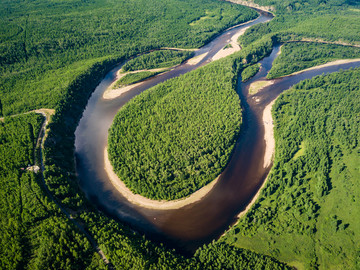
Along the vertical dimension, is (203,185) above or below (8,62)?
below

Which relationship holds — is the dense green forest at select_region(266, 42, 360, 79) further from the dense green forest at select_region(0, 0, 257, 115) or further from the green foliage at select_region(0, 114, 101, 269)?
the green foliage at select_region(0, 114, 101, 269)

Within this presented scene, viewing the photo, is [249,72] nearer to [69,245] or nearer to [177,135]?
[177,135]

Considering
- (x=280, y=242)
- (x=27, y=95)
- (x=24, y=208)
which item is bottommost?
(x=280, y=242)

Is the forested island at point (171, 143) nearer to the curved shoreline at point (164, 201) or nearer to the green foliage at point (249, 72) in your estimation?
the green foliage at point (249, 72)

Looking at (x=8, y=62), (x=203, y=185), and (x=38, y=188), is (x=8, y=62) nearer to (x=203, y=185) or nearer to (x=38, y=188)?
(x=38, y=188)

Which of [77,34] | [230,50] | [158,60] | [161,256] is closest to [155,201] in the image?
[161,256]

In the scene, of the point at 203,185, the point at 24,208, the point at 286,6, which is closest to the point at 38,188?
the point at 24,208

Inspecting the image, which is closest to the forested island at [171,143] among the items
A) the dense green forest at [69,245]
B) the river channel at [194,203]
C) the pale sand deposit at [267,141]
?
the dense green forest at [69,245]
